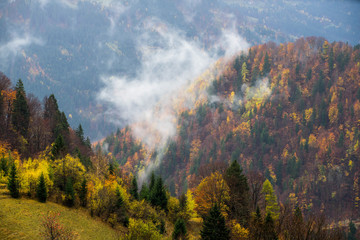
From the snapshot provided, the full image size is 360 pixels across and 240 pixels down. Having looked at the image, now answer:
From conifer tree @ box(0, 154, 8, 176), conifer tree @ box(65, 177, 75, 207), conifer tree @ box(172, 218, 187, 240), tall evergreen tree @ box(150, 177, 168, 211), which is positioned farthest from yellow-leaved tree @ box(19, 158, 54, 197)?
conifer tree @ box(172, 218, 187, 240)

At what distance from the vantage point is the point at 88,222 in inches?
1828

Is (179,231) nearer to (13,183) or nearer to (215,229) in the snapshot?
(215,229)

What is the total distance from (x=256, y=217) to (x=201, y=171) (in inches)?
1141

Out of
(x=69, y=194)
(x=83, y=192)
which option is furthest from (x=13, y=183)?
(x=83, y=192)

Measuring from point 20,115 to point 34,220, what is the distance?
39804 millimetres

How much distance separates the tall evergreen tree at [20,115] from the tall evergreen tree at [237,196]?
152 feet

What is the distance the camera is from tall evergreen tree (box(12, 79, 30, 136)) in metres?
72.1

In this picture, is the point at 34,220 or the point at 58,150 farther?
the point at 58,150

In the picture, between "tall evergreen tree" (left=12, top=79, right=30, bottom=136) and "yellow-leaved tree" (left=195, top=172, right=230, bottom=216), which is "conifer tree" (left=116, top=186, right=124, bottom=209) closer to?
"yellow-leaved tree" (left=195, top=172, right=230, bottom=216)

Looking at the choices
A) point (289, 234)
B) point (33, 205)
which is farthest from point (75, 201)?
point (289, 234)

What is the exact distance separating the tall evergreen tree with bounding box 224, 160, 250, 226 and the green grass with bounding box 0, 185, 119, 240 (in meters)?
21.4

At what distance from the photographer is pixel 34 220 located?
40.2 metres

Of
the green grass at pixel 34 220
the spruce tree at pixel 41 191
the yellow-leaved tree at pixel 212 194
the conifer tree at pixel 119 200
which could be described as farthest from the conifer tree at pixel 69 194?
the yellow-leaved tree at pixel 212 194

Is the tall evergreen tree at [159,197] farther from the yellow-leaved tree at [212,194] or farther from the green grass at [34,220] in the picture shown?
the green grass at [34,220]
